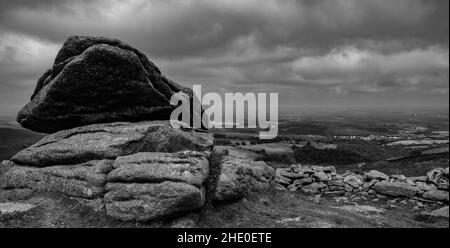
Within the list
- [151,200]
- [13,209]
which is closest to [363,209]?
[151,200]

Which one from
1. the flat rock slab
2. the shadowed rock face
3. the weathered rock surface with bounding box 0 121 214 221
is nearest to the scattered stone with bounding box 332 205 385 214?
the weathered rock surface with bounding box 0 121 214 221

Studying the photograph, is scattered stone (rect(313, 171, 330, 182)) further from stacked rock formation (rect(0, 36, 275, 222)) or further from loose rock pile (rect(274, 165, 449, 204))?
stacked rock formation (rect(0, 36, 275, 222))

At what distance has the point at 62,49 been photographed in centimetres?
1820

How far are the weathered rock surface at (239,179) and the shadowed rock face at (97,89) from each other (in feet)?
18.2

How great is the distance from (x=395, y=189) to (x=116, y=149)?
58.1 feet

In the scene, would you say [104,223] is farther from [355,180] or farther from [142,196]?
[355,180]

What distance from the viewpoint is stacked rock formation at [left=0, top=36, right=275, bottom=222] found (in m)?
12.7

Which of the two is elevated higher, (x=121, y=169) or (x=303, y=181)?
(x=121, y=169)

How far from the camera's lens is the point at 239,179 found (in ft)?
51.8

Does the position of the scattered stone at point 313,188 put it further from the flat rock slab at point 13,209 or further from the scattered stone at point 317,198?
the flat rock slab at point 13,209

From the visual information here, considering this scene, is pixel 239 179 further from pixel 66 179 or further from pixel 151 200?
pixel 66 179

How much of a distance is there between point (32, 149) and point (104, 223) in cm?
736

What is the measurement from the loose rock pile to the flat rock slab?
13.7 meters
